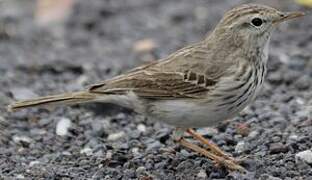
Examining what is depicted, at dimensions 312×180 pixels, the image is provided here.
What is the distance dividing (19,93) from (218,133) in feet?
9.28

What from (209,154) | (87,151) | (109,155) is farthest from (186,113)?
(87,151)

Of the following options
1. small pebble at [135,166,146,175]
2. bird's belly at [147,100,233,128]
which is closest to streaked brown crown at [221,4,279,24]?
bird's belly at [147,100,233,128]

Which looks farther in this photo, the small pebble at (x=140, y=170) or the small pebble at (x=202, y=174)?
the small pebble at (x=140, y=170)

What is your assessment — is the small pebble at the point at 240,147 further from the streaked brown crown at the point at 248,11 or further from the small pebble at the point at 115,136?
the small pebble at the point at 115,136

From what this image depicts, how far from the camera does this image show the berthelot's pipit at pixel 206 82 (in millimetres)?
7551

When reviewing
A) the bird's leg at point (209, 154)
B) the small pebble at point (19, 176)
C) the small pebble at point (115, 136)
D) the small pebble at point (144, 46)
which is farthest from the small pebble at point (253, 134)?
the small pebble at point (144, 46)

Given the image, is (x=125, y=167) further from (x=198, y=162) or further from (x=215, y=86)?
(x=215, y=86)

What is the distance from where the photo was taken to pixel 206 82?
7695 mm

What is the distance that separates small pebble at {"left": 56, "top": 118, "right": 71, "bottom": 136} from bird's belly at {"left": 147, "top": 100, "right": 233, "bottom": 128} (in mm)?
1686

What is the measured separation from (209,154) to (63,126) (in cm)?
215

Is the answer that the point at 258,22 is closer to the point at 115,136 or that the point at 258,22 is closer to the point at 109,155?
the point at 109,155

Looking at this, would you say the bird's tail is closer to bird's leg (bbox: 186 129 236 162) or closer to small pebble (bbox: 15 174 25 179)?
small pebble (bbox: 15 174 25 179)

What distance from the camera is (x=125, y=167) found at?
7.93 meters

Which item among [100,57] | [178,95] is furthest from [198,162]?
[100,57]
